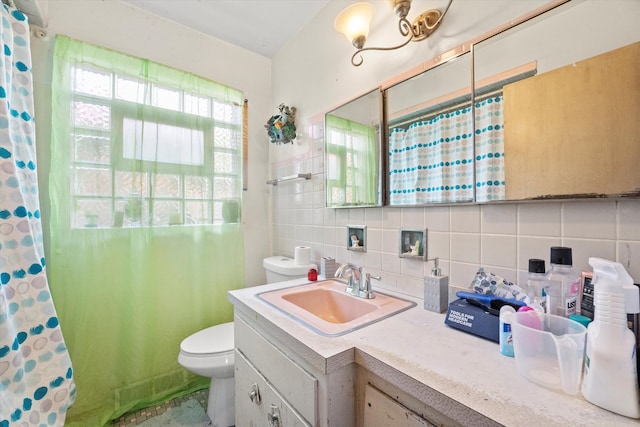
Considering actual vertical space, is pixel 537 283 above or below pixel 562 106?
below

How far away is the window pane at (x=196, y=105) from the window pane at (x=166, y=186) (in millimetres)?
423

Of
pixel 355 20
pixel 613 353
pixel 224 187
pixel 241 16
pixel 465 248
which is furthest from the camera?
pixel 224 187

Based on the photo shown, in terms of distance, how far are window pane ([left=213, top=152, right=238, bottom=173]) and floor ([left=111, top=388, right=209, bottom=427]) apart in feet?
4.55

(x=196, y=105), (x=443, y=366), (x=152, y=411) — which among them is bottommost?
(x=152, y=411)

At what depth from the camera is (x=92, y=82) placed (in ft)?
4.47

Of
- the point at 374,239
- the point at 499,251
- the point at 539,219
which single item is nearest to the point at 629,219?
the point at 539,219

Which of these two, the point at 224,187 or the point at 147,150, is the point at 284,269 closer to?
the point at 224,187

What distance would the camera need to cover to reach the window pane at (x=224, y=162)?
171cm

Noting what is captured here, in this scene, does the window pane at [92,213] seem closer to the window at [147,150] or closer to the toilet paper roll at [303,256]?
the window at [147,150]

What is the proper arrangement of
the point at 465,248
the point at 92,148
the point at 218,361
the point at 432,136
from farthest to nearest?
the point at 92,148
the point at 218,361
the point at 432,136
the point at 465,248

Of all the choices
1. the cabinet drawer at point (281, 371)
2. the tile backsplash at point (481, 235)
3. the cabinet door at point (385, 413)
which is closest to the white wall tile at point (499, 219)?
the tile backsplash at point (481, 235)

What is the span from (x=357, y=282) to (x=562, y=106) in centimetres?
84

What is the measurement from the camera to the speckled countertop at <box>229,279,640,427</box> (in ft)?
1.40

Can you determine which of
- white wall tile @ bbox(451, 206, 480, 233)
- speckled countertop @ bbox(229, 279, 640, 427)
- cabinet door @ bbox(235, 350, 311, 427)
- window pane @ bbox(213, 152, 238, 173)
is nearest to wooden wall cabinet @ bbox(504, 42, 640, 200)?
white wall tile @ bbox(451, 206, 480, 233)
